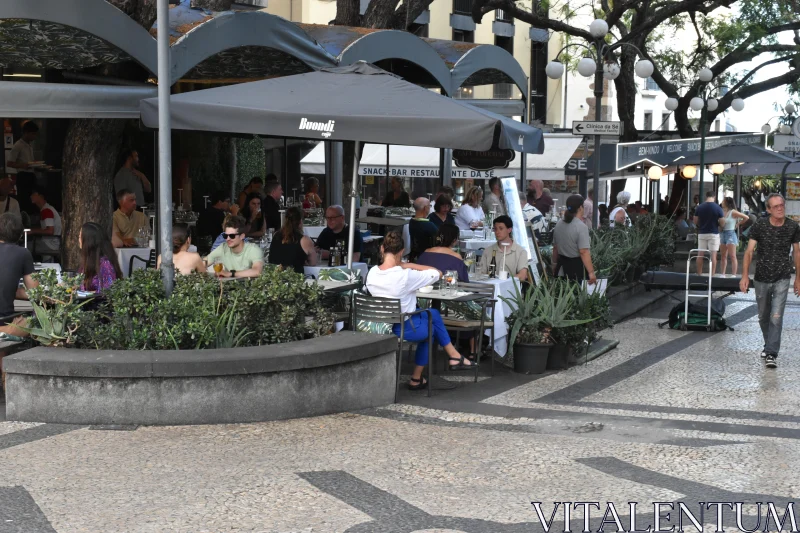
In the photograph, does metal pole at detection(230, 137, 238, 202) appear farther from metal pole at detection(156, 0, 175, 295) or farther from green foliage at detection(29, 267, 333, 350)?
metal pole at detection(156, 0, 175, 295)

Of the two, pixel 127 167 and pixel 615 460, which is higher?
pixel 127 167

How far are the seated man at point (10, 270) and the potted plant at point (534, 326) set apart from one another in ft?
13.4

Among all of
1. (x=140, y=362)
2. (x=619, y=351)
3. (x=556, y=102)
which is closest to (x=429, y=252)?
(x=619, y=351)

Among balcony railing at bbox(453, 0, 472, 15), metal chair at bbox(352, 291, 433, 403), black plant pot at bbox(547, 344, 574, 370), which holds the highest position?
balcony railing at bbox(453, 0, 472, 15)

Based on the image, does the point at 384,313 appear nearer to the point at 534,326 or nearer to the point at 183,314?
the point at 183,314

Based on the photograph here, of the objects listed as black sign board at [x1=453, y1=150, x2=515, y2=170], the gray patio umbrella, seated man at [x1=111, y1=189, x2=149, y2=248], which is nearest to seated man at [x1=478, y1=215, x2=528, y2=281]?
the gray patio umbrella

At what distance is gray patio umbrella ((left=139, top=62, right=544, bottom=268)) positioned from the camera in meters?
9.62

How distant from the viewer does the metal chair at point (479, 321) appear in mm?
10016

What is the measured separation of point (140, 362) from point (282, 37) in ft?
21.0

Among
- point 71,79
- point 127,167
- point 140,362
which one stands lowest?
point 140,362

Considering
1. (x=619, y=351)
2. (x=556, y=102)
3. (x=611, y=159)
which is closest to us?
(x=619, y=351)

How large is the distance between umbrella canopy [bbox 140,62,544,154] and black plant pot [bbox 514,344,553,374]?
5.99 ft

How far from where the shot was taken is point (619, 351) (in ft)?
39.6

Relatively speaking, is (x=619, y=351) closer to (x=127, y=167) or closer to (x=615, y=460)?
(x=615, y=460)
